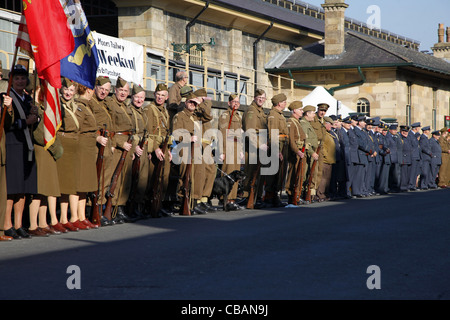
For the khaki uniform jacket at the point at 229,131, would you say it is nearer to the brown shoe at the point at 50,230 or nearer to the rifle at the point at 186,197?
the rifle at the point at 186,197

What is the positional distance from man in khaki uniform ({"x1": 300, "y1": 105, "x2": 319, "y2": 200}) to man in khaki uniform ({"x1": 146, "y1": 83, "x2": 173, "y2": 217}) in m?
4.61

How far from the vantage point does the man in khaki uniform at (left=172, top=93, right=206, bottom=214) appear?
1430 cm

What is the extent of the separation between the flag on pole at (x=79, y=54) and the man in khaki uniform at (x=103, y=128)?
32.9 inches

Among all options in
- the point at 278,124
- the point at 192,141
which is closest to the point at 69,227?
the point at 192,141

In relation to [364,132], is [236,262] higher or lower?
lower

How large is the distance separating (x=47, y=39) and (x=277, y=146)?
23.0 ft

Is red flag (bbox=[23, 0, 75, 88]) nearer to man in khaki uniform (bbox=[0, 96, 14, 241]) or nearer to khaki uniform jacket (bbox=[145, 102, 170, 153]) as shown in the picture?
man in khaki uniform (bbox=[0, 96, 14, 241])

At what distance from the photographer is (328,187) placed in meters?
19.1

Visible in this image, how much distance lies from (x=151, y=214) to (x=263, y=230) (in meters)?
2.85

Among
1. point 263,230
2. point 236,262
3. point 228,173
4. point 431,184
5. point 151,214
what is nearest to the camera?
point 236,262

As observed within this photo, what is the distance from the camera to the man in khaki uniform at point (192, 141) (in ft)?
46.9

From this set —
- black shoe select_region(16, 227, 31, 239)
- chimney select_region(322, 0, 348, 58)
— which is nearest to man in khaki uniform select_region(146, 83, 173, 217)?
black shoe select_region(16, 227, 31, 239)

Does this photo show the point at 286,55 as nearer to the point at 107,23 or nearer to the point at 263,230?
the point at 107,23
